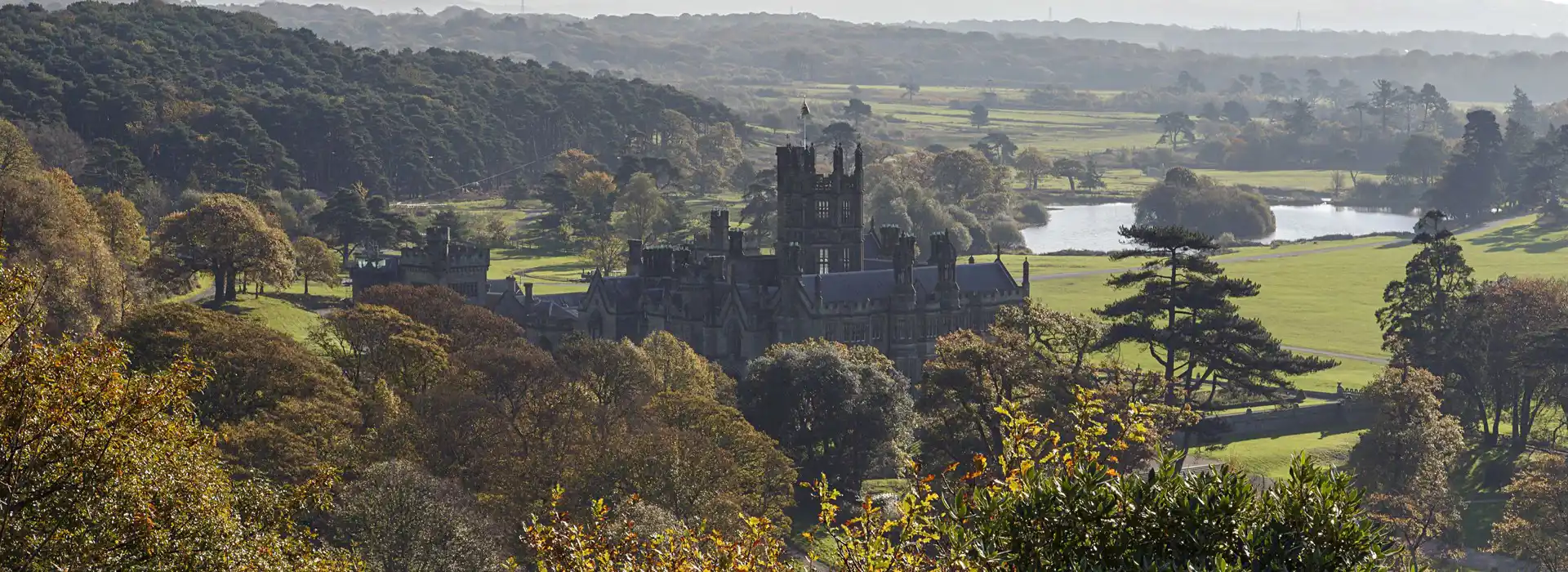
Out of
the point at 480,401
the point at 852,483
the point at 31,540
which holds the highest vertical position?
the point at 31,540

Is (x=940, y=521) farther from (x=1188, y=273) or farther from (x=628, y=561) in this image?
(x=1188, y=273)

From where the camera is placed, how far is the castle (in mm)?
92000

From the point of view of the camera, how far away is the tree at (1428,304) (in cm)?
8506

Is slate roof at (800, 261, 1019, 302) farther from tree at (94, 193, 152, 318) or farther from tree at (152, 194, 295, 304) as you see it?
tree at (94, 193, 152, 318)

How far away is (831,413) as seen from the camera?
7312cm

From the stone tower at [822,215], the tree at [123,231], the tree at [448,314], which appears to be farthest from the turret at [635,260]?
the tree at [123,231]

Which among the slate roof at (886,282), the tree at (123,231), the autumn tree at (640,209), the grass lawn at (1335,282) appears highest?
→ the tree at (123,231)

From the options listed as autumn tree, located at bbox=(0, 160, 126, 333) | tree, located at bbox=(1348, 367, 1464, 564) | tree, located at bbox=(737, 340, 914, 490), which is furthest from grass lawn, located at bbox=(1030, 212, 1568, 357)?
autumn tree, located at bbox=(0, 160, 126, 333)

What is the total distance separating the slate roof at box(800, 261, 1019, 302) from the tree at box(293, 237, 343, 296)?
3529 centimetres

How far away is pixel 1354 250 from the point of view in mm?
161750

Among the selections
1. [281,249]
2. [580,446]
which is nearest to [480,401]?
[580,446]

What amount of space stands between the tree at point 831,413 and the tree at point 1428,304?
1012 inches

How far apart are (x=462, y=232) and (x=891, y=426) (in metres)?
80.9

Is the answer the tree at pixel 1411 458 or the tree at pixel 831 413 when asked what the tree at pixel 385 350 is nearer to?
the tree at pixel 831 413
